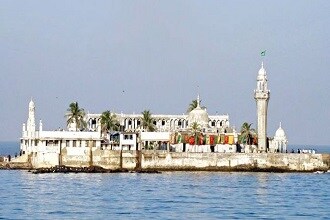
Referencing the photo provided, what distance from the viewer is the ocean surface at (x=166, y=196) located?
3172 inches

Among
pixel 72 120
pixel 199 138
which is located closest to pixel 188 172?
pixel 199 138

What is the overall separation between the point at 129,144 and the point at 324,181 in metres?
30.3

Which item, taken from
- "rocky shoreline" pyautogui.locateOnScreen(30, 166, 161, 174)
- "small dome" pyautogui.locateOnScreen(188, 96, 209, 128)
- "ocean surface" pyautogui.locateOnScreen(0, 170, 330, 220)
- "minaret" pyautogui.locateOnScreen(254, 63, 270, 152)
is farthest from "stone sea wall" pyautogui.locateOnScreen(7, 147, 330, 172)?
"small dome" pyautogui.locateOnScreen(188, 96, 209, 128)

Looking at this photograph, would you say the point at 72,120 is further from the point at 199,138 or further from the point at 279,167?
the point at 279,167

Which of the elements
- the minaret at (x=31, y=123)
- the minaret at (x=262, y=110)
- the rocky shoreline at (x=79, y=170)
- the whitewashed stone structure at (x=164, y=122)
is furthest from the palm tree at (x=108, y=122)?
the minaret at (x=262, y=110)

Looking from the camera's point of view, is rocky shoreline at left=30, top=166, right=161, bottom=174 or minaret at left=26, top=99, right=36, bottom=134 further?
minaret at left=26, top=99, right=36, bottom=134

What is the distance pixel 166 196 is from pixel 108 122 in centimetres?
5347

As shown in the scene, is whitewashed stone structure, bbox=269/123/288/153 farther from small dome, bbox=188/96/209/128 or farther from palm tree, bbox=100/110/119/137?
palm tree, bbox=100/110/119/137

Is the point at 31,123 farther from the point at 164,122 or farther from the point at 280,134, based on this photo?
the point at 280,134

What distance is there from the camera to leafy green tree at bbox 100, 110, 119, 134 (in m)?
148

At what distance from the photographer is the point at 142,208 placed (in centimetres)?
8469

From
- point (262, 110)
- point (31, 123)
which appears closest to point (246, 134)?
point (262, 110)

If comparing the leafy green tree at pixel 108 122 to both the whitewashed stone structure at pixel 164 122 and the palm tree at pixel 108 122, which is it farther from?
the whitewashed stone structure at pixel 164 122

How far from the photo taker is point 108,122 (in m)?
149
